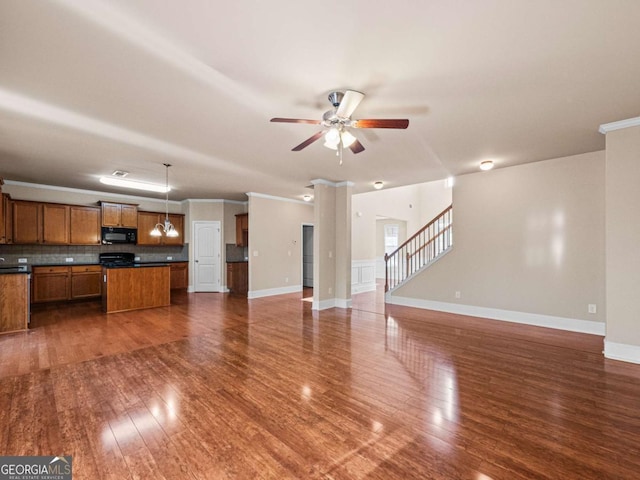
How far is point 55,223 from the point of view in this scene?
265 inches

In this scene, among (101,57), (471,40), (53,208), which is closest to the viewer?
(471,40)

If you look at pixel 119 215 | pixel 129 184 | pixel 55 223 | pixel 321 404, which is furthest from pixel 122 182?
pixel 321 404

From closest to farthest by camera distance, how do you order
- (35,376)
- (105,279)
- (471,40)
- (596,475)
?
1. (596,475)
2. (471,40)
3. (35,376)
4. (105,279)

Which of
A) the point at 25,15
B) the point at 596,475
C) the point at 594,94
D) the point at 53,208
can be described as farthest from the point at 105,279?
the point at 594,94

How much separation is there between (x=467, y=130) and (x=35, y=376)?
5497 millimetres

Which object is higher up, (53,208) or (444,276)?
(53,208)

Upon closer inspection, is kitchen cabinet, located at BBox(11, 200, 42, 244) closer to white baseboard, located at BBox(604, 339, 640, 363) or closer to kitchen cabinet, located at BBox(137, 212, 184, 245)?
kitchen cabinet, located at BBox(137, 212, 184, 245)

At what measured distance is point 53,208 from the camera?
6734mm

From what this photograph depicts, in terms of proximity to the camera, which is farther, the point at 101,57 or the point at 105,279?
the point at 105,279

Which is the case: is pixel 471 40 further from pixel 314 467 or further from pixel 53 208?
pixel 53 208

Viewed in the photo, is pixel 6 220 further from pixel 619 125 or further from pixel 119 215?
pixel 619 125

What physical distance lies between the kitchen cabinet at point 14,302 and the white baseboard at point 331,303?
4821mm

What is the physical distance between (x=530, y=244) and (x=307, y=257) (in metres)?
6.18

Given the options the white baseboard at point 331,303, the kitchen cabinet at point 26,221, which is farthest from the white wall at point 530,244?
the kitchen cabinet at point 26,221
